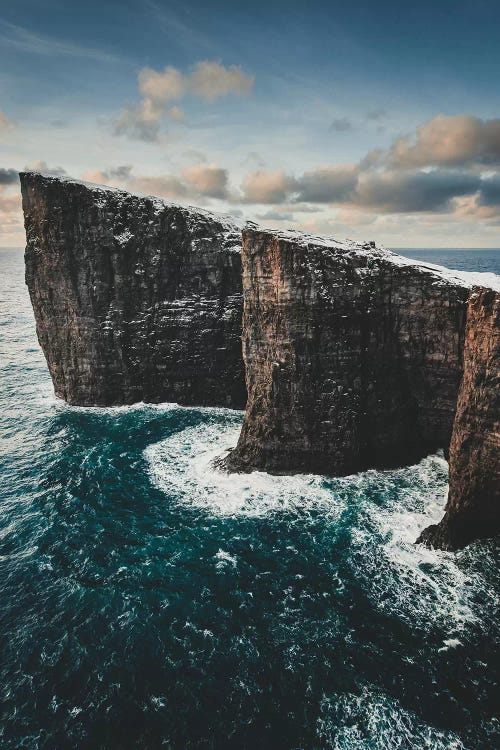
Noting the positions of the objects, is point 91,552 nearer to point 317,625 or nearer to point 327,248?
point 317,625

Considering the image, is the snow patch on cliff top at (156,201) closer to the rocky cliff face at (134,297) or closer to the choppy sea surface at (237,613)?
the rocky cliff face at (134,297)

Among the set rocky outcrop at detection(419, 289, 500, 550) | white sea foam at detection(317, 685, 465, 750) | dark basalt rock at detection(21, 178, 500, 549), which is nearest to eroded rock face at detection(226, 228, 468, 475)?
dark basalt rock at detection(21, 178, 500, 549)

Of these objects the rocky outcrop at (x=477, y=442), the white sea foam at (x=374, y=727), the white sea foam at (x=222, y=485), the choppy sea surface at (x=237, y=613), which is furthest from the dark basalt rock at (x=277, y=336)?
the white sea foam at (x=374, y=727)

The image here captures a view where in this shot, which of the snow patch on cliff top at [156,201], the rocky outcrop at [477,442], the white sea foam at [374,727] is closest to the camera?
the white sea foam at [374,727]

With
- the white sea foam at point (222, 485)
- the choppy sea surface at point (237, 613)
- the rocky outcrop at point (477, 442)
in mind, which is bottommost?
the choppy sea surface at point (237, 613)

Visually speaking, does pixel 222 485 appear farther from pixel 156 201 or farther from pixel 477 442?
pixel 156 201
